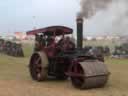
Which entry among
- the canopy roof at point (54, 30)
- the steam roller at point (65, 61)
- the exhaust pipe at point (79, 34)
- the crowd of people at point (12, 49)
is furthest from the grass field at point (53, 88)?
the crowd of people at point (12, 49)

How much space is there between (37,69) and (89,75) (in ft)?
9.35

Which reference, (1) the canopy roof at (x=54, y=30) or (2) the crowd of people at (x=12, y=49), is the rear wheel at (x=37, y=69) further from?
(2) the crowd of people at (x=12, y=49)

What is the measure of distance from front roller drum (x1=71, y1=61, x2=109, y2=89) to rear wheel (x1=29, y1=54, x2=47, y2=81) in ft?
Result: 4.98

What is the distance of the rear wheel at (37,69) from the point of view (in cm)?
1223

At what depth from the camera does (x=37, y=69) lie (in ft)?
41.6

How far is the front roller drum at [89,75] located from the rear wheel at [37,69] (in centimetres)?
152

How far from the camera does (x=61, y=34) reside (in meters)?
12.8

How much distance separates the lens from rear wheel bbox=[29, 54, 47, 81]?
40.1 ft

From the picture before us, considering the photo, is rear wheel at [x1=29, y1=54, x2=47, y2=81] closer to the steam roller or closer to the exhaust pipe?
the steam roller

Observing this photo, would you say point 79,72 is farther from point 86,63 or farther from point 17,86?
point 17,86

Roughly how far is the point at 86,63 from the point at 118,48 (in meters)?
19.7

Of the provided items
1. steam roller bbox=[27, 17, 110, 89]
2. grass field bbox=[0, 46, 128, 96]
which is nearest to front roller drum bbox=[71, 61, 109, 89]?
steam roller bbox=[27, 17, 110, 89]

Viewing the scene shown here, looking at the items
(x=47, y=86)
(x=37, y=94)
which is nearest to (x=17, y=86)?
(x=47, y=86)

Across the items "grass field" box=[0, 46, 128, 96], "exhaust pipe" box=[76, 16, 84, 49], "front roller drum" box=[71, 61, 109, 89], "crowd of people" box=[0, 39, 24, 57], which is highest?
"exhaust pipe" box=[76, 16, 84, 49]
